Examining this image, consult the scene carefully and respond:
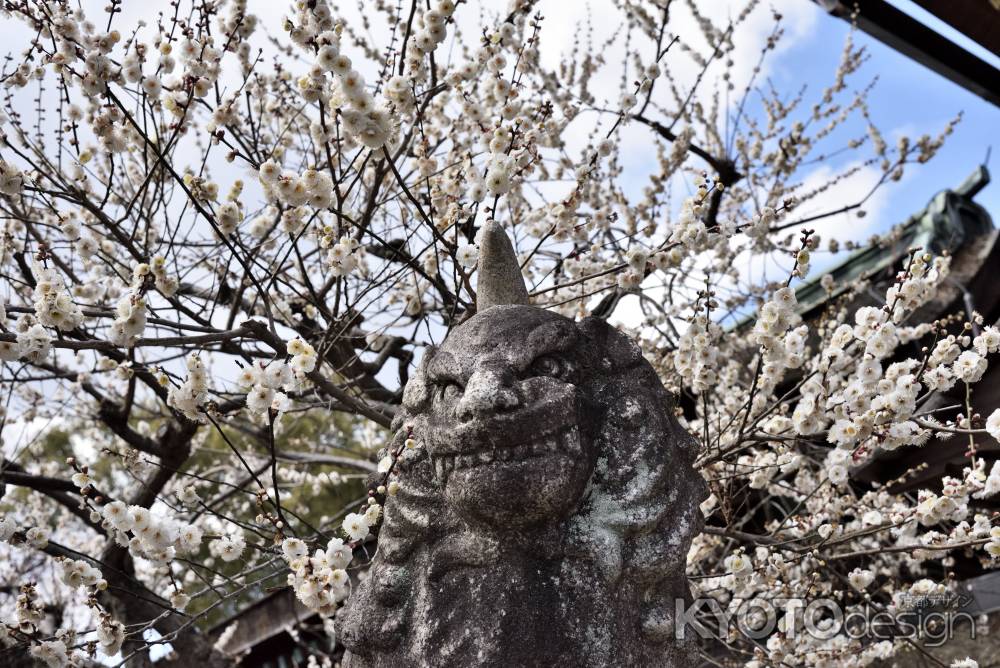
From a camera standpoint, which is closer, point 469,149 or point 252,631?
point 469,149

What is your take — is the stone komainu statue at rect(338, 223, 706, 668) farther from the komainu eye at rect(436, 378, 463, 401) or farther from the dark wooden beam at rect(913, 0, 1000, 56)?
the dark wooden beam at rect(913, 0, 1000, 56)

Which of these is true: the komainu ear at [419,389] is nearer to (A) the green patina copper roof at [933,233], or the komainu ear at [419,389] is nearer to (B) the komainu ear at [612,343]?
(B) the komainu ear at [612,343]

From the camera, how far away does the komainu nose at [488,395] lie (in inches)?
91.1

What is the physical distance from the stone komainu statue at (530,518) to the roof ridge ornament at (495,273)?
1.18 feet

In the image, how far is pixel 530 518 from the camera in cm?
232

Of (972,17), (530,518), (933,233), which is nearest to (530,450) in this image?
(530,518)

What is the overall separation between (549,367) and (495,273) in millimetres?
598

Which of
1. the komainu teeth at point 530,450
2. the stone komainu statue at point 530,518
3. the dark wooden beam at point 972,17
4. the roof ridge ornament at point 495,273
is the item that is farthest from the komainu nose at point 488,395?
the dark wooden beam at point 972,17

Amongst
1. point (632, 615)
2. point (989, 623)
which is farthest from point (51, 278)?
point (989, 623)

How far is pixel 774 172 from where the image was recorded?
668cm

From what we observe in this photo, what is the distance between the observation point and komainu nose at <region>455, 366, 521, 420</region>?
231 cm

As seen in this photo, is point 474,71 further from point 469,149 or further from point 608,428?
point 608,428

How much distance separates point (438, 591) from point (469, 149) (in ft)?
11.6

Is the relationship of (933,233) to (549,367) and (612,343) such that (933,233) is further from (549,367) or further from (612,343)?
(549,367)
